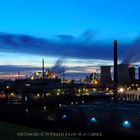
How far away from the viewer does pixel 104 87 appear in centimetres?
13288

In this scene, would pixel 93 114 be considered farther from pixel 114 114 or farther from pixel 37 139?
pixel 37 139

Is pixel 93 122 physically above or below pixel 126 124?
below

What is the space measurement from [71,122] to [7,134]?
504 inches

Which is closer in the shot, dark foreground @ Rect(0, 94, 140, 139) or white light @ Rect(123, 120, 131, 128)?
dark foreground @ Rect(0, 94, 140, 139)

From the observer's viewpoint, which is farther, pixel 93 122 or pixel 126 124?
pixel 93 122

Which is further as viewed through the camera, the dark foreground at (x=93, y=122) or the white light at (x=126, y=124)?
the white light at (x=126, y=124)

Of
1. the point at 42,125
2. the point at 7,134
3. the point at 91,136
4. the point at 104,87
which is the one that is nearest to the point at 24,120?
the point at 42,125

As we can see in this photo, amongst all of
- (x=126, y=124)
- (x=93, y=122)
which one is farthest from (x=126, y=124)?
(x=93, y=122)

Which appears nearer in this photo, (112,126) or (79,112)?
(112,126)

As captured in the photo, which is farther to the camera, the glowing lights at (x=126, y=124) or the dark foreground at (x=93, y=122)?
the glowing lights at (x=126, y=124)

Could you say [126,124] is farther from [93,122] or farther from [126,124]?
[93,122]

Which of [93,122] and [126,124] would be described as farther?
[93,122]

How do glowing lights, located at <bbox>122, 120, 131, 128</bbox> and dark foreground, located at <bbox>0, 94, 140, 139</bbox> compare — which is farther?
glowing lights, located at <bbox>122, 120, 131, 128</bbox>

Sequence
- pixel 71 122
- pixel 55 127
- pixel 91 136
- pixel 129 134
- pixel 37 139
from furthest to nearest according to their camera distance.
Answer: pixel 71 122 → pixel 55 127 → pixel 129 134 → pixel 91 136 → pixel 37 139
